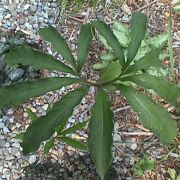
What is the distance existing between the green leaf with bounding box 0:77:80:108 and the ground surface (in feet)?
1.95

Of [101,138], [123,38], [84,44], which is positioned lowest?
[101,138]

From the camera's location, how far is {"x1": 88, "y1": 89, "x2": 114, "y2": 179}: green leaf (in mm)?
1314

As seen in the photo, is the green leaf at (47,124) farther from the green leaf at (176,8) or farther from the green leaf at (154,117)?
the green leaf at (176,8)

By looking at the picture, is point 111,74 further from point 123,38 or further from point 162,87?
point 123,38

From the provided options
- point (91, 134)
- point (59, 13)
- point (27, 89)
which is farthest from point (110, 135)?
point (59, 13)

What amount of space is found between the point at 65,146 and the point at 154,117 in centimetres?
67

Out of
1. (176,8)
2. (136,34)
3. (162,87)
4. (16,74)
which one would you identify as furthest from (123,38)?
(162,87)

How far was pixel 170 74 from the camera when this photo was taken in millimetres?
2174

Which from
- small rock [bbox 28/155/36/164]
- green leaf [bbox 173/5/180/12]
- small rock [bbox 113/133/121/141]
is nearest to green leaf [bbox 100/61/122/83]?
small rock [bbox 113/133/121/141]

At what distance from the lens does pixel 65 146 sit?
6.50ft

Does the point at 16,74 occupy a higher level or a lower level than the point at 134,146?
higher

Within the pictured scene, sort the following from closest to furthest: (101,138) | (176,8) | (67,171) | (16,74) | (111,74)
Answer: (101,138)
(111,74)
(67,171)
(16,74)
(176,8)

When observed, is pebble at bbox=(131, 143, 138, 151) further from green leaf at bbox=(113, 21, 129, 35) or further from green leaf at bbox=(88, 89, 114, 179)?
green leaf at bbox=(88, 89, 114, 179)

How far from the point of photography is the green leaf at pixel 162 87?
1.42 metres
